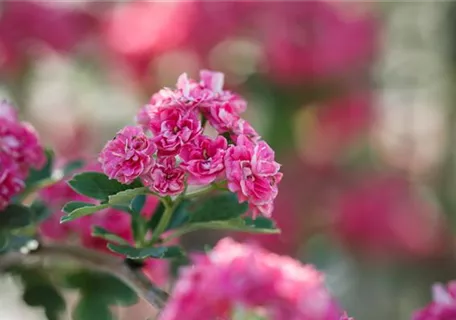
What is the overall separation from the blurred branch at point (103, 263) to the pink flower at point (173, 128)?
0.12m

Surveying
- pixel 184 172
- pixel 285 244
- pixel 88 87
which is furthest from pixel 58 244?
pixel 88 87

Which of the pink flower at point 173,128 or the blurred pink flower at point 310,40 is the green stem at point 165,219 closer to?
the pink flower at point 173,128

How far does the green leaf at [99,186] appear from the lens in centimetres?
70

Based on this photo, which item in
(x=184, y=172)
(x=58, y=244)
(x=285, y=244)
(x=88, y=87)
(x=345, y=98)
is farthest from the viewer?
(x=88, y=87)

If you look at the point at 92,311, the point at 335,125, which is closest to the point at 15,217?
the point at 92,311

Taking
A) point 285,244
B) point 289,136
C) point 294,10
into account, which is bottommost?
point 285,244

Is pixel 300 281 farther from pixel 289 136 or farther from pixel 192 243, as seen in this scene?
pixel 192 243

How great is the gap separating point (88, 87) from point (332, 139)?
566 millimetres

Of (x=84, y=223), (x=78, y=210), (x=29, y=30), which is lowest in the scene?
(x=29, y=30)

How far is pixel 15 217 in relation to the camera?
2.53 ft

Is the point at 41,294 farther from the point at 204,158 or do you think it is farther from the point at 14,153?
the point at 204,158

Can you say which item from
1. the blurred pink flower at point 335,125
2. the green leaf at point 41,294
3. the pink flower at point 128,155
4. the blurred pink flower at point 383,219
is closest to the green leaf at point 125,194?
the pink flower at point 128,155

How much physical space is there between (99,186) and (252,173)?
113 millimetres

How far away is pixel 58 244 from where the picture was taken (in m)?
0.83
